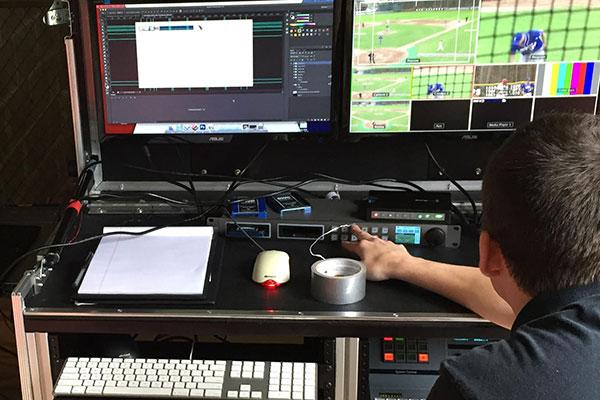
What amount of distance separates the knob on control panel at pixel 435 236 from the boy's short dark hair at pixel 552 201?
2.07ft

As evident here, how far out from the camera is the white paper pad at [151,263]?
1306mm

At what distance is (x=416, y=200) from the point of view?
5.12ft

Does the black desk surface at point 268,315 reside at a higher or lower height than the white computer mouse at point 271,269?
lower

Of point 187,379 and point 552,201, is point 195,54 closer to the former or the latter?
point 187,379

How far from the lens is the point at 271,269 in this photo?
1.37 metres

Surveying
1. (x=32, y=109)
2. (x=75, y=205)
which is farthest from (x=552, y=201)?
(x=32, y=109)

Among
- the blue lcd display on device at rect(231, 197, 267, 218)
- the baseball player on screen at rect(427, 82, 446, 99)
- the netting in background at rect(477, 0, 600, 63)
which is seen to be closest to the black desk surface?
the blue lcd display on device at rect(231, 197, 267, 218)

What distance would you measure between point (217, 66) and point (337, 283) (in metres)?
0.61

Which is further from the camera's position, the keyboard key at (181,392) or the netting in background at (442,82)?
the netting in background at (442,82)

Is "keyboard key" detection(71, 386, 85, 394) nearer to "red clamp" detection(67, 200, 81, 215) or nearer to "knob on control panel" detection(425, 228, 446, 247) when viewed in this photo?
"red clamp" detection(67, 200, 81, 215)

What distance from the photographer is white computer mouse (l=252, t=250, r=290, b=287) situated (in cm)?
135

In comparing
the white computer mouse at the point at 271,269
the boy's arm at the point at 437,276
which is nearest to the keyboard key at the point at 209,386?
the white computer mouse at the point at 271,269

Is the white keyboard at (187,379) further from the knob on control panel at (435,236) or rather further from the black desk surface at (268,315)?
the knob on control panel at (435,236)

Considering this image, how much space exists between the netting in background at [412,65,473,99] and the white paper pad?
591 millimetres
